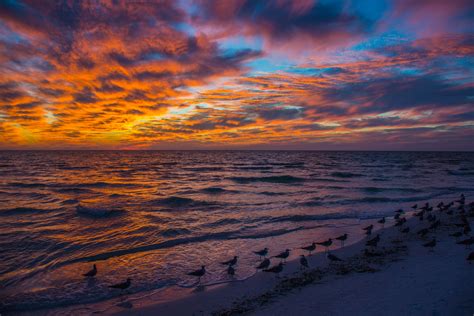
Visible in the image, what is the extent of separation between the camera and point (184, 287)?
8469 millimetres

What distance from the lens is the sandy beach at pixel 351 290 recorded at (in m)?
6.00

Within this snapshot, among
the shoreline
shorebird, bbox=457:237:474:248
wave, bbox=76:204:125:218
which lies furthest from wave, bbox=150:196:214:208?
shorebird, bbox=457:237:474:248

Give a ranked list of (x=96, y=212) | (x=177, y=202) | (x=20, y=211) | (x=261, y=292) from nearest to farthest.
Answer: (x=261, y=292), (x=96, y=212), (x=20, y=211), (x=177, y=202)

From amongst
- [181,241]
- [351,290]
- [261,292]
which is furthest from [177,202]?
[351,290]

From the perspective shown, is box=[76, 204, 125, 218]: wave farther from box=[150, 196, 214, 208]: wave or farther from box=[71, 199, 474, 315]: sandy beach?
box=[71, 199, 474, 315]: sandy beach

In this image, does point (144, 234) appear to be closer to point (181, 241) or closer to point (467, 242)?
point (181, 241)

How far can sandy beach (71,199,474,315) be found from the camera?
6.00m

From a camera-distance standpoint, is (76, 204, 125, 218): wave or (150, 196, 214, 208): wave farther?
(150, 196, 214, 208): wave

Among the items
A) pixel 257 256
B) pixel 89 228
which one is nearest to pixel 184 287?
pixel 257 256

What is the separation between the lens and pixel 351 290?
6941mm

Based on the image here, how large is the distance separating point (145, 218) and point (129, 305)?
1103 centimetres

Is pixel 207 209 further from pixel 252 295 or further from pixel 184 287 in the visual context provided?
pixel 252 295

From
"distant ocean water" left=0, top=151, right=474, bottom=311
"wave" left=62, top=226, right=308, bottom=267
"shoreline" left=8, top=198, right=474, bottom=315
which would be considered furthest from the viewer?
"wave" left=62, top=226, right=308, bottom=267

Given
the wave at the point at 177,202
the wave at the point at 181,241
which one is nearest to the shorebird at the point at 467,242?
the wave at the point at 181,241
